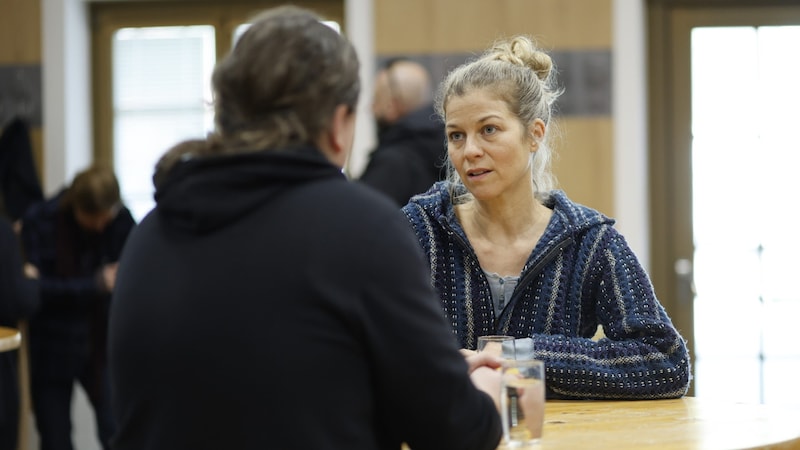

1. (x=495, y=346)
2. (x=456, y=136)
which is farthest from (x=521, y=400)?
(x=456, y=136)

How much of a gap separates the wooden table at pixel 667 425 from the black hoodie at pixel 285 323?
432 mm

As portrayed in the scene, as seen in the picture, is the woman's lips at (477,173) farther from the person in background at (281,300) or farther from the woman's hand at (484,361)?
the person in background at (281,300)

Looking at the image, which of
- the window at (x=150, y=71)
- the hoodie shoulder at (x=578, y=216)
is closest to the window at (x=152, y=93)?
the window at (x=150, y=71)

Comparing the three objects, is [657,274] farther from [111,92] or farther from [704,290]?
[111,92]

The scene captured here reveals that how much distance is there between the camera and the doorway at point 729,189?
5023 mm

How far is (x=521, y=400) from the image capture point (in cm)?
159

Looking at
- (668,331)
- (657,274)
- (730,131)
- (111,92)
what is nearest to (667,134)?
(730,131)

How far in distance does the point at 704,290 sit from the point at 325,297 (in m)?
4.10

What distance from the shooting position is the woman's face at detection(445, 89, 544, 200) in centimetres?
224

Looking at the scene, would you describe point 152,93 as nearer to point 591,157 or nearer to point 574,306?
point 591,157

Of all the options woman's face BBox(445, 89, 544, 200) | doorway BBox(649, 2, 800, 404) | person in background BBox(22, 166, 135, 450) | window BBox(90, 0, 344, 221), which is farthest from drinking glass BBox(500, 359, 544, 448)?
window BBox(90, 0, 344, 221)

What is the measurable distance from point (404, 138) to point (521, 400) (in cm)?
259

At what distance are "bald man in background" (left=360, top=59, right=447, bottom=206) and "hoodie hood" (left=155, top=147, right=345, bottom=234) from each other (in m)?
2.42

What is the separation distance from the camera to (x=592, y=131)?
4.93m
